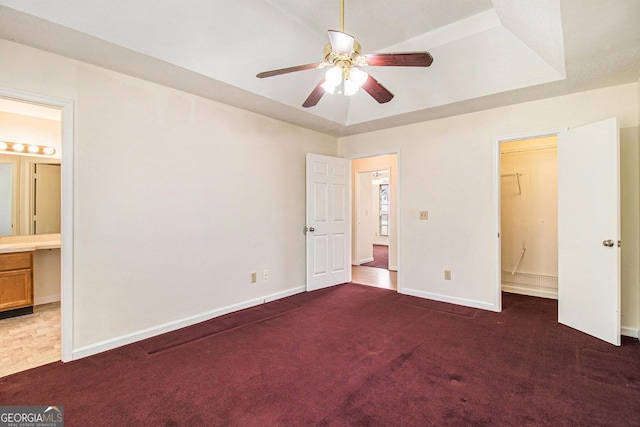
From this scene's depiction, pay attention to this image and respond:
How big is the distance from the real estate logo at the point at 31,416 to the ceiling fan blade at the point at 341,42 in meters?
2.74

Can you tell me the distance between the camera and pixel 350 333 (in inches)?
119

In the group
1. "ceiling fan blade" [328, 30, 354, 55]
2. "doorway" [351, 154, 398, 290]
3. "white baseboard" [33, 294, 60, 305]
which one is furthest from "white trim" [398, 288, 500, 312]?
"white baseboard" [33, 294, 60, 305]

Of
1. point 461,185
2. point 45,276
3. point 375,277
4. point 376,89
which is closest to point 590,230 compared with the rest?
point 461,185

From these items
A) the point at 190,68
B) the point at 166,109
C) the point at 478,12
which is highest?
the point at 478,12

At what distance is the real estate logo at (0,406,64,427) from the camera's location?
181 cm

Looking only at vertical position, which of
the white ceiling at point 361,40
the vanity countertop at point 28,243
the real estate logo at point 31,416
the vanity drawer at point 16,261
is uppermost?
the white ceiling at point 361,40

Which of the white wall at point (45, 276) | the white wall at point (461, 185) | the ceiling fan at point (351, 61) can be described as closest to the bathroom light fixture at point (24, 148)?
the white wall at point (45, 276)

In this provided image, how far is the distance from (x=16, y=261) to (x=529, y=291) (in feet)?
21.3

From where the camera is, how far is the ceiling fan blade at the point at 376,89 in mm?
2326

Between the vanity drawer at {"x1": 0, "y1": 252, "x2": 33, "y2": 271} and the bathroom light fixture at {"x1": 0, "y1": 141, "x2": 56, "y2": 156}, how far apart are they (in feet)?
4.36

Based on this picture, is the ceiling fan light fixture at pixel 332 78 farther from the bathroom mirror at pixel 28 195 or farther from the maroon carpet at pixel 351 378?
the bathroom mirror at pixel 28 195

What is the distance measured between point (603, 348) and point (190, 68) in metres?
4.28

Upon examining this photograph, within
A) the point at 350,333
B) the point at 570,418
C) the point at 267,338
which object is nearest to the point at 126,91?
the point at 267,338

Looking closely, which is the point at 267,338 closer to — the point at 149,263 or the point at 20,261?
the point at 149,263
